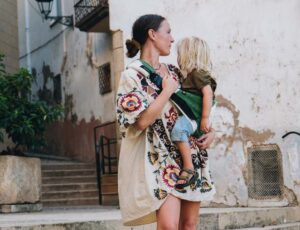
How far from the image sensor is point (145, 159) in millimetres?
3201

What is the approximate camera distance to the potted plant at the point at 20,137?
8812 millimetres

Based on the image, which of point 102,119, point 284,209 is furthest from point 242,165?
point 102,119

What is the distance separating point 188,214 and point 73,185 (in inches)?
384

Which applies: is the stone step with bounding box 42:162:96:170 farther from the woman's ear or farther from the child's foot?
the child's foot

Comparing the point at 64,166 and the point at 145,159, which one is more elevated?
the point at 64,166

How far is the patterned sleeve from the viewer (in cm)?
316

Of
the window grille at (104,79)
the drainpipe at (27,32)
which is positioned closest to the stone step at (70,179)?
the window grille at (104,79)

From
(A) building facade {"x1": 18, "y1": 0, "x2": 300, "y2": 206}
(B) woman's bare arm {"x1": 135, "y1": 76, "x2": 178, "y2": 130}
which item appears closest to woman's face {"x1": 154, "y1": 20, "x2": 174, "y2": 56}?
(B) woman's bare arm {"x1": 135, "y1": 76, "x2": 178, "y2": 130}

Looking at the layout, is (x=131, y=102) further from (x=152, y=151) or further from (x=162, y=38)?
(x=162, y=38)

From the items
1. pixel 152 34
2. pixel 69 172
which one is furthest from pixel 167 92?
pixel 69 172

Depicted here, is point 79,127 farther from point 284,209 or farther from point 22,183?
point 284,209

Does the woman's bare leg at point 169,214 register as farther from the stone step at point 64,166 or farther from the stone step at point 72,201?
the stone step at point 64,166

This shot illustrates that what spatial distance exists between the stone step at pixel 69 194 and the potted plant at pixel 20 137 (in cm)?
260

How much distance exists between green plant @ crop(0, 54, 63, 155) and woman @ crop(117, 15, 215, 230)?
6198 millimetres
